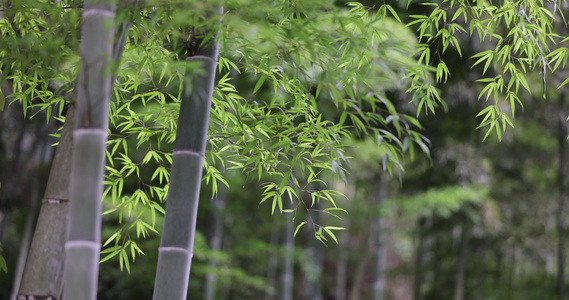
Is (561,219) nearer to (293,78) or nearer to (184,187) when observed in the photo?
(293,78)

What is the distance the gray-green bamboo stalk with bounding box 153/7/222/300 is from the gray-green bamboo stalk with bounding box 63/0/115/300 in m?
0.32

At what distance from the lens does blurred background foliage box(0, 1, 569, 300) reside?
6906mm

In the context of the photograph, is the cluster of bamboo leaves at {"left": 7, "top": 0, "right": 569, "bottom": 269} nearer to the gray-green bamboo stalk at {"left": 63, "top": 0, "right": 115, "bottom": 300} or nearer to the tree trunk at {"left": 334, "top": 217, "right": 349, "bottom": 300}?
the gray-green bamboo stalk at {"left": 63, "top": 0, "right": 115, "bottom": 300}

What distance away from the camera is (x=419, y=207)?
257 inches

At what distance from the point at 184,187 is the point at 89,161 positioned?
1.35 ft

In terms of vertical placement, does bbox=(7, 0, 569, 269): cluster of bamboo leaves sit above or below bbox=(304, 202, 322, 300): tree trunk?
above

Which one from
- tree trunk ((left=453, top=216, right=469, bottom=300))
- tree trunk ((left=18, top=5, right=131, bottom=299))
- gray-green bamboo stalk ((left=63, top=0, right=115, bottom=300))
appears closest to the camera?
gray-green bamboo stalk ((left=63, top=0, right=115, bottom=300))

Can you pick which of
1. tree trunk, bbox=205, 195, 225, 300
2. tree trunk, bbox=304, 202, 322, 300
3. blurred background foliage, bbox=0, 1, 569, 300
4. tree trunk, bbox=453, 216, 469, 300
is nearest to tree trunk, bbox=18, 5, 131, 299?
blurred background foliage, bbox=0, 1, 569, 300

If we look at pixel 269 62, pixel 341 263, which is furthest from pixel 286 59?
pixel 341 263

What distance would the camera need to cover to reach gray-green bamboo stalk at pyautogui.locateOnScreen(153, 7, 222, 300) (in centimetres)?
183

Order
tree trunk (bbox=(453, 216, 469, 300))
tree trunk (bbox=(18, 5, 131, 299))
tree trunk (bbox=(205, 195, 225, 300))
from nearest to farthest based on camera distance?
tree trunk (bbox=(18, 5, 131, 299))
tree trunk (bbox=(205, 195, 225, 300))
tree trunk (bbox=(453, 216, 469, 300))

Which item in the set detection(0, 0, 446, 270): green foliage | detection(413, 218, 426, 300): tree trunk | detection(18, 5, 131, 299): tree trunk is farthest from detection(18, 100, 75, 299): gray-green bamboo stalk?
detection(413, 218, 426, 300): tree trunk

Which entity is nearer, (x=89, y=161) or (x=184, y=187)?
(x=89, y=161)

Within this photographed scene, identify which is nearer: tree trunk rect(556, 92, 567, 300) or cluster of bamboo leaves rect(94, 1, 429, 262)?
cluster of bamboo leaves rect(94, 1, 429, 262)
